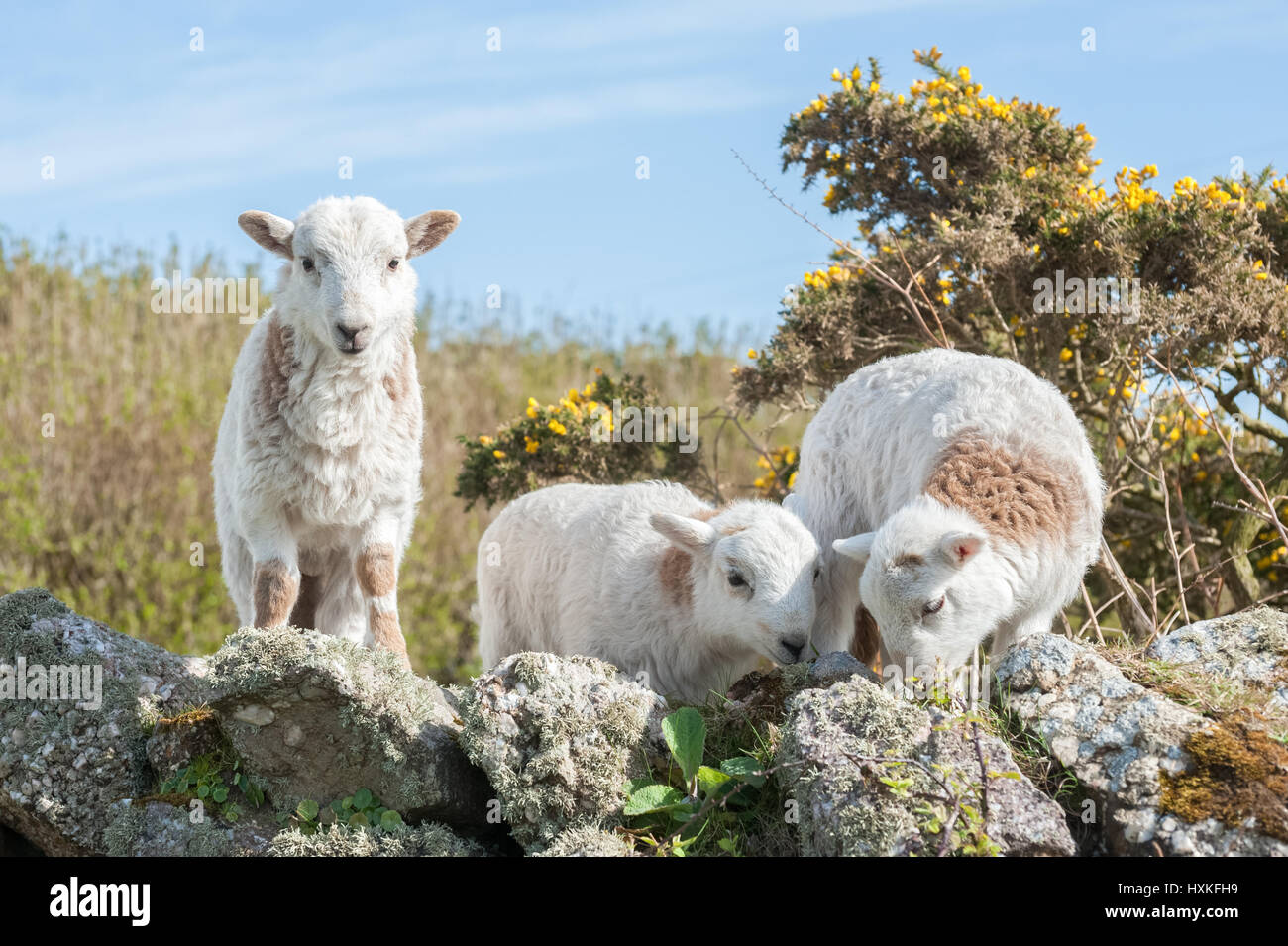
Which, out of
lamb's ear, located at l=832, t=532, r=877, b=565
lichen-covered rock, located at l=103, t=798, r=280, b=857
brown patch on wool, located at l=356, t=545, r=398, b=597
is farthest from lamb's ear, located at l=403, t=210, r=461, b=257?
lichen-covered rock, located at l=103, t=798, r=280, b=857

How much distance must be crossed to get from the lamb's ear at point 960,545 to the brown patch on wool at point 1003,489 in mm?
383

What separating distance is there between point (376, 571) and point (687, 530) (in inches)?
64.7

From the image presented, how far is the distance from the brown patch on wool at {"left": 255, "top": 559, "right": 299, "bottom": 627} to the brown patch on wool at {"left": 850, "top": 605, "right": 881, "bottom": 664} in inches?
128

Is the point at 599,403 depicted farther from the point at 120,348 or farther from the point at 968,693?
the point at 120,348

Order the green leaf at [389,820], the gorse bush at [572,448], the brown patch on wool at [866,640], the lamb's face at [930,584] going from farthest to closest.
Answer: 1. the gorse bush at [572,448]
2. the brown patch on wool at [866,640]
3. the lamb's face at [930,584]
4. the green leaf at [389,820]

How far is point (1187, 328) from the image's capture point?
858 cm

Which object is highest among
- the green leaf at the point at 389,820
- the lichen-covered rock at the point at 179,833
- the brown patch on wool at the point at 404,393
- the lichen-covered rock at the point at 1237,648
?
the brown patch on wool at the point at 404,393

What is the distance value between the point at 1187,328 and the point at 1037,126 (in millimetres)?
2214

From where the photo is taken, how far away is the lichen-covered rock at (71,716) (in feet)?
18.8

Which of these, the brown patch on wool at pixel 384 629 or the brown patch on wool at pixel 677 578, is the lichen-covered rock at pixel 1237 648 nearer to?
the brown patch on wool at pixel 677 578

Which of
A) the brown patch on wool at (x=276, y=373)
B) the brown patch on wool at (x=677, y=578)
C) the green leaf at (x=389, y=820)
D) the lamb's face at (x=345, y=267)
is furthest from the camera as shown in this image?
the brown patch on wool at (x=677, y=578)

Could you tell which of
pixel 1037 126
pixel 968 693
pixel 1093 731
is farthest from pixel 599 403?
pixel 1093 731

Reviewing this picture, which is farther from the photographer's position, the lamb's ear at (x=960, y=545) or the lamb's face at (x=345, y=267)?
the lamb's face at (x=345, y=267)

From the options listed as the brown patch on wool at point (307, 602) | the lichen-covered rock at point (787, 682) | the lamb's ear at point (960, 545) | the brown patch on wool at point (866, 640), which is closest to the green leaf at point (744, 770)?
the lichen-covered rock at point (787, 682)
